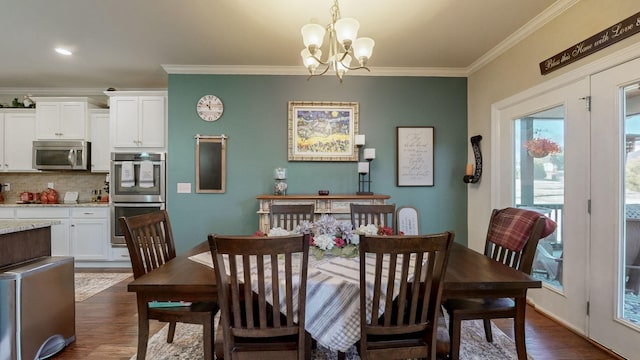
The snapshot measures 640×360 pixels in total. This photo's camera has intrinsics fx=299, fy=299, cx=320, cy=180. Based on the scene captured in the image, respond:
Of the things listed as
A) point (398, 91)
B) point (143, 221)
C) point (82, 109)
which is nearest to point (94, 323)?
point (143, 221)

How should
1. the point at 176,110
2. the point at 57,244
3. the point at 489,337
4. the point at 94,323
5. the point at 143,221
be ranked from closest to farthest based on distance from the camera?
1. the point at 143,221
2. the point at 489,337
3. the point at 94,323
4. the point at 176,110
5. the point at 57,244

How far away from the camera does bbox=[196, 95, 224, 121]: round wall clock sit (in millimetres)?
3854

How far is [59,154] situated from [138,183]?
1376mm

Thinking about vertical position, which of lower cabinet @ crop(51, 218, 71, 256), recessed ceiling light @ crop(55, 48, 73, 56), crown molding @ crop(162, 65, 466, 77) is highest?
recessed ceiling light @ crop(55, 48, 73, 56)

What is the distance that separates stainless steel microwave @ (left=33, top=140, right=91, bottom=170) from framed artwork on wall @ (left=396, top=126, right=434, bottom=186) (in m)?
4.44

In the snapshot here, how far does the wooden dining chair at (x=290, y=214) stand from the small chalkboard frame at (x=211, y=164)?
60.6 inches

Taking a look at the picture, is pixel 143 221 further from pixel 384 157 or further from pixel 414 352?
pixel 384 157

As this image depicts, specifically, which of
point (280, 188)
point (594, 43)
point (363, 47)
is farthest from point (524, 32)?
point (280, 188)

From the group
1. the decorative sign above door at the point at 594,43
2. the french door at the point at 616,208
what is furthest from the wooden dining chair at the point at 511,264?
the decorative sign above door at the point at 594,43

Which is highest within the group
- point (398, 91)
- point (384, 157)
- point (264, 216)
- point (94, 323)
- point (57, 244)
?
point (398, 91)

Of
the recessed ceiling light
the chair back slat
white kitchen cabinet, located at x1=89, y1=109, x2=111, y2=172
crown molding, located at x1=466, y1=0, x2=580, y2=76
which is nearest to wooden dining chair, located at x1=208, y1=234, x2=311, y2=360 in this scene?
the chair back slat

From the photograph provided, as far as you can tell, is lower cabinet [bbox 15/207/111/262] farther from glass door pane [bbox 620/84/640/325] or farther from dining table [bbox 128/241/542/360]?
glass door pane [bbox 620/84/640/325]

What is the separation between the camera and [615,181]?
2.07 m

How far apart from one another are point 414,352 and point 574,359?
4.97 feet
